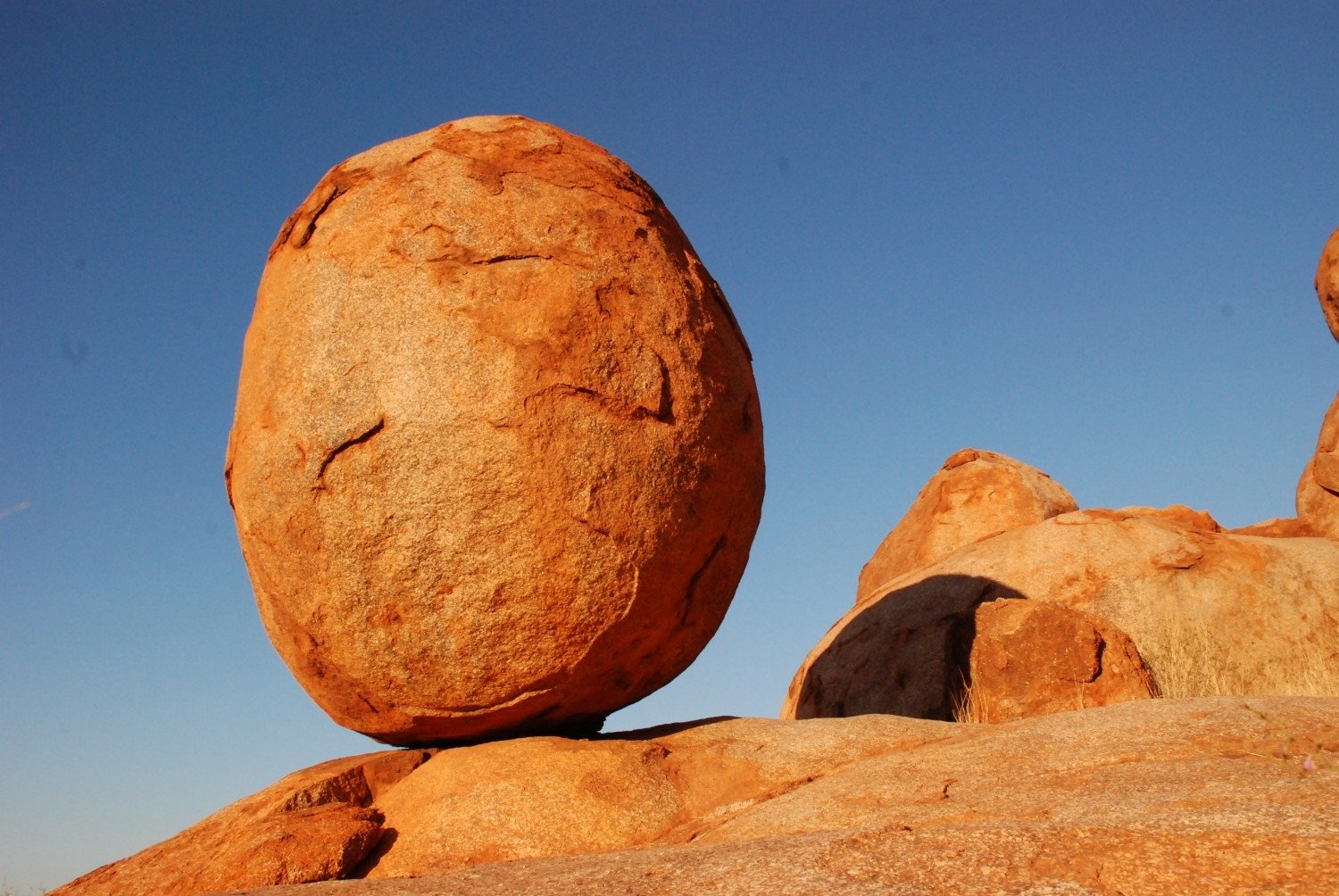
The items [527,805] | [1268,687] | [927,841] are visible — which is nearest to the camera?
[927,841]

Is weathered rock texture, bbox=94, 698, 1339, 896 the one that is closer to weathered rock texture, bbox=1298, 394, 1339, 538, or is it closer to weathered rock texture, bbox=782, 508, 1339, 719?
weathered rock texture, bbox=782, 508, 1339, 719

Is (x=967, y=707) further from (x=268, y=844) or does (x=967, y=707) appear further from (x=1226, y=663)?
(x=268, y=844)

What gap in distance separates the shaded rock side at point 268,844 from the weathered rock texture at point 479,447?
0.55 meters

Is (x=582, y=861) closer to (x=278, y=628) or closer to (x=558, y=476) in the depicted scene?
(x=558, y=476)

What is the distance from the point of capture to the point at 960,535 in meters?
12.7

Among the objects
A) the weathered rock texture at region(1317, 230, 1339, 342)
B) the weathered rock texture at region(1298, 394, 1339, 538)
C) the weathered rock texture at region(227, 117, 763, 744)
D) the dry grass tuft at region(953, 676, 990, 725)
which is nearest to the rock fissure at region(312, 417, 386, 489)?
the weathered rock texture at region(227, 117, 763, 744)

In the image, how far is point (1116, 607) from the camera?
9.57 meters

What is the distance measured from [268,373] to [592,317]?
65.8 inches

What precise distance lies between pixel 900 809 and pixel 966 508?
8889mm

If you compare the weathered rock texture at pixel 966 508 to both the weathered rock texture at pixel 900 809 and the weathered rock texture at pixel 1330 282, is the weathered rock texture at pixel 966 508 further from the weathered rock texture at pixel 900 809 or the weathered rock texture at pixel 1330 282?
the weathered rock texture at pixel 900 809

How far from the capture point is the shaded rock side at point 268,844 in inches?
188

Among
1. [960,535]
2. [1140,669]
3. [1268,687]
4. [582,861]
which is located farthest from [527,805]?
[960,535]

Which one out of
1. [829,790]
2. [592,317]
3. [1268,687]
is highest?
[592,317]

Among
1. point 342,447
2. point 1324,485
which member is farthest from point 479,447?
point 1324,485
